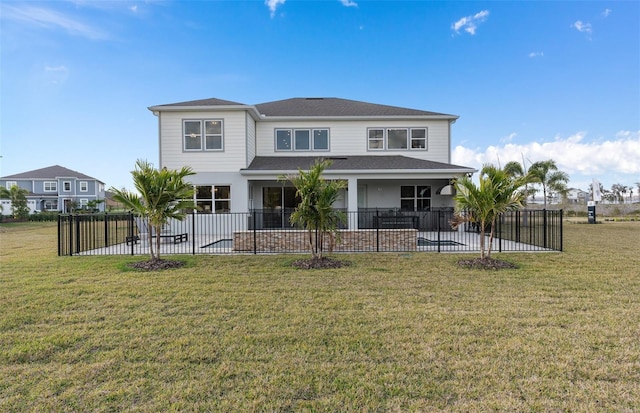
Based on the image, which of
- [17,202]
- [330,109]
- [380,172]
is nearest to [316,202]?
[380,172]

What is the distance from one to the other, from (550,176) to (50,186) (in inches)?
2520

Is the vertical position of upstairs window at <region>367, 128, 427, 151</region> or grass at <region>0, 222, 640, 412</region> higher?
upstairs window at <region>367, 128, 427, 151</region>

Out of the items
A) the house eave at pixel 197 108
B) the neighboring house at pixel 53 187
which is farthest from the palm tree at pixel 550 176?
the neighboring house at pixel 53 187

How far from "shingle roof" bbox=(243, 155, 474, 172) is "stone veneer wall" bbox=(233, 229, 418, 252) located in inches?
194

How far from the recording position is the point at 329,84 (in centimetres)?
2458

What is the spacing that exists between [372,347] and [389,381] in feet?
2.25

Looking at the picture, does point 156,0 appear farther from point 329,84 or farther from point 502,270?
point 502,270

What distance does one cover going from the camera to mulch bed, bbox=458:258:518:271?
7695 millimetres

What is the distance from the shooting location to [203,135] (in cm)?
1537

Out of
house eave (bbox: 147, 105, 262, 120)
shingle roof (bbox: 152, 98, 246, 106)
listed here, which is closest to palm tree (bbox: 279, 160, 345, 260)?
house eave (bbox: 147, 105, 262, 120)

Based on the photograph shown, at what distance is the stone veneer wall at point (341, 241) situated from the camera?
34.4 ft

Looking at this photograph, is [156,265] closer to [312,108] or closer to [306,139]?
[306,139]

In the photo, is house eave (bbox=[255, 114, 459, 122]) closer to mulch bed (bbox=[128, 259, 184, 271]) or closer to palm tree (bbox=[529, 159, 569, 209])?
mulch bed (bbox=[128, 259, 184, 271])

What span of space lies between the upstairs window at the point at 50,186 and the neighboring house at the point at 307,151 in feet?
150
